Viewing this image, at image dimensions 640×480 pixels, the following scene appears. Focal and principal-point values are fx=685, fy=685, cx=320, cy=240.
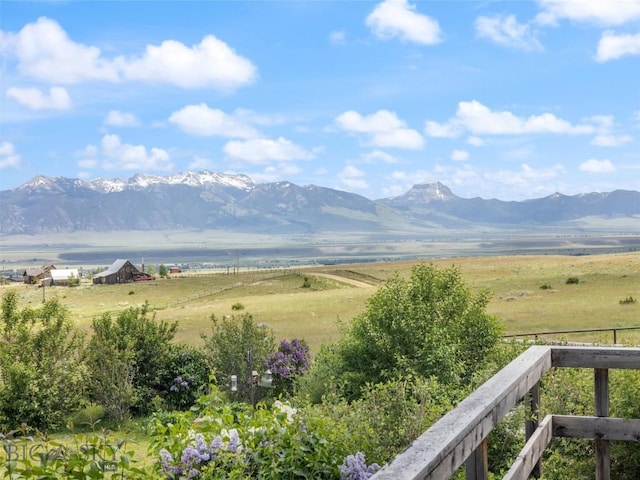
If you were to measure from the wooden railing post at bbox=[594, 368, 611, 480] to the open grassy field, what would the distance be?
6839 millimetres

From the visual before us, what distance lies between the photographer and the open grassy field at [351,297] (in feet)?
129

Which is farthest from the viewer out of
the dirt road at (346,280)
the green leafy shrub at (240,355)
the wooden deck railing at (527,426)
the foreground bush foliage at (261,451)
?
the dirt road at (346,280)

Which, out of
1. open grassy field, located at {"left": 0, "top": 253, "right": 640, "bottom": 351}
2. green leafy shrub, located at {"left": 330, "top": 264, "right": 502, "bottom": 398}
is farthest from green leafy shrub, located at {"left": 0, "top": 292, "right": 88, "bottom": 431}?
green leafy shrub, located at {"left": 330, "top": 264, "right": 502, "bottom": 398}

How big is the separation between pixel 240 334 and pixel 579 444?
16069mm

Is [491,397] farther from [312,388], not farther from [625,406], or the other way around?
[312,388]

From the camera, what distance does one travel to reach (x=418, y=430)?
522 cm

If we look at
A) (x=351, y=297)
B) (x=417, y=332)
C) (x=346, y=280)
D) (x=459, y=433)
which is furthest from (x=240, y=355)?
(x=346, y=280)

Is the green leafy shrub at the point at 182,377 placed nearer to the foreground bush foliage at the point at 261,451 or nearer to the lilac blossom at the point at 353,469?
the foreground bush foliage at the point at 261,451

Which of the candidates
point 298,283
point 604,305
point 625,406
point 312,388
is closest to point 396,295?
point 312,388

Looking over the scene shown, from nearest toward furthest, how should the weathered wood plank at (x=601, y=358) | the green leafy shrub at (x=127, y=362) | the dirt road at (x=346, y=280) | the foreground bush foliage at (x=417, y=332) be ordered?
the weathered wood plank at (x=601, y=358)
the foreground bush foliage at (x=417, y=332)
the green leafy shrub at (x=127, y=362)
the dirt road at (x=346, y=280)

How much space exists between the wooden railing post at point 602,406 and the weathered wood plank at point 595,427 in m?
0.06

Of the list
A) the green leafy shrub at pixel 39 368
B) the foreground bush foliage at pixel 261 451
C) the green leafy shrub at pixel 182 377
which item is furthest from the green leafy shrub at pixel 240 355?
the foreground bush foliage at pixel 261 451

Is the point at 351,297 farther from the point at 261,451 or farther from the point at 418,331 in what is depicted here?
the point at 261,451

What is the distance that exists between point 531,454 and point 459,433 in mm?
1568
